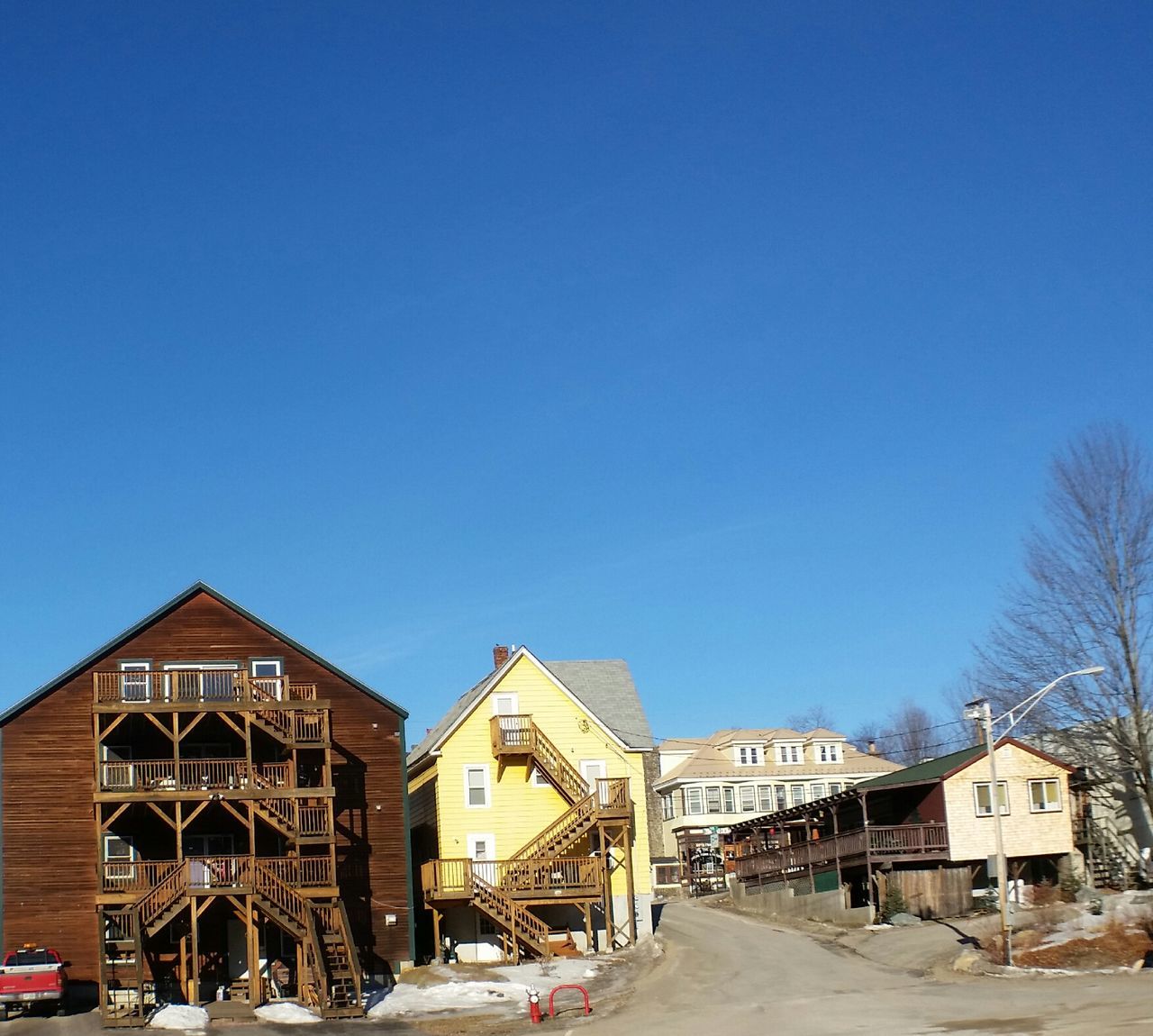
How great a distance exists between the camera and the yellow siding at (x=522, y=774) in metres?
49.8

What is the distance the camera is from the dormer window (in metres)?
83.7

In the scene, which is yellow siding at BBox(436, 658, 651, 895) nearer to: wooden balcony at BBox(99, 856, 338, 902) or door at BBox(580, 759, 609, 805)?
door at BBox(580, 759, 609, 805)

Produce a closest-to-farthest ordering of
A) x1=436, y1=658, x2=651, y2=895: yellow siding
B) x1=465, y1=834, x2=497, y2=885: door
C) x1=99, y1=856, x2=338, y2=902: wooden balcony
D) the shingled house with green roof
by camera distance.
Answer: x1=99, y1=856, x2=338, y2=902: wooden balcony → x1=465, y1=834, x2=497, y2=885: door → x1=436, y1=658, x2=651, y2=895: yellow siding → the shingled house with green roof

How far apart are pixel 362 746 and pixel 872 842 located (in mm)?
18563

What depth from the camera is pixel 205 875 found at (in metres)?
41.5

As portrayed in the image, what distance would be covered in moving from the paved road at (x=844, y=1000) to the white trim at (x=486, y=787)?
8.02 m

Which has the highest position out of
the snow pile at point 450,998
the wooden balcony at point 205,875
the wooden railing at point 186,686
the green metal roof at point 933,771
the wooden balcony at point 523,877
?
the wooden railing at point 186,686

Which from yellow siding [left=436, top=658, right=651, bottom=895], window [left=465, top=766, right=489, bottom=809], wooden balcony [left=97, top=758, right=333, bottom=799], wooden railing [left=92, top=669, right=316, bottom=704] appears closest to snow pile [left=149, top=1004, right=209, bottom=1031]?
wooden balcony [left=97, top=758, right=333, bottom=799]

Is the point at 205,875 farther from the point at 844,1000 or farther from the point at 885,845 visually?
the point at 885,845

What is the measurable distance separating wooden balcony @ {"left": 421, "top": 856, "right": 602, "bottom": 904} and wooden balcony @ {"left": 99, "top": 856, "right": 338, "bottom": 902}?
16.4 ft

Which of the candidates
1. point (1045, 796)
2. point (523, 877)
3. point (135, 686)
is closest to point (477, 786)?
point (523, 877)

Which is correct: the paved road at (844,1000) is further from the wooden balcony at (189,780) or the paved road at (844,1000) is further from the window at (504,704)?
the wooden balcony at (189,780)

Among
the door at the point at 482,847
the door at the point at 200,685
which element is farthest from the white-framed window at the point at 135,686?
the door at the point at 482,847

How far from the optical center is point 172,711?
43031 mm
